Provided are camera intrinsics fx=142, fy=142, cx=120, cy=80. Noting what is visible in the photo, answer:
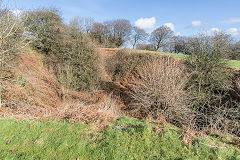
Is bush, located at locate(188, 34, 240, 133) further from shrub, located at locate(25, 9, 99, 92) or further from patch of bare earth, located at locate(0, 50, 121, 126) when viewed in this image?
shrub, located at locate(25, 9, 99, 92)

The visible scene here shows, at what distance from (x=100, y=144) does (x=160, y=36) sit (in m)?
35.2

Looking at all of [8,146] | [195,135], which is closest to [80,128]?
[8,146]

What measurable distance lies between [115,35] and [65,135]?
32.5 metres

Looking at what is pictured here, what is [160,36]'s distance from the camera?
35.3m

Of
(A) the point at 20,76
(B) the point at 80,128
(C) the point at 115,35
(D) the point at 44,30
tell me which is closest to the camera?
(B) the point at 80,128

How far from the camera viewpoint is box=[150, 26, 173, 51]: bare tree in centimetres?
3465

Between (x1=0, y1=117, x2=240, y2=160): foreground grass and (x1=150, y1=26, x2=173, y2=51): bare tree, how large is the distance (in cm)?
3196

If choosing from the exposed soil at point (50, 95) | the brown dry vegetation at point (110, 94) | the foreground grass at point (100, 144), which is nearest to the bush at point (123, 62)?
the brown dry vegetation at point (110, 94)

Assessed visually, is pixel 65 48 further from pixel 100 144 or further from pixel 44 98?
pixel 100 144

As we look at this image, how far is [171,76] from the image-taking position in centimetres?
798

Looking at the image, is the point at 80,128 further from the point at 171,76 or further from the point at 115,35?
the point at 115,35

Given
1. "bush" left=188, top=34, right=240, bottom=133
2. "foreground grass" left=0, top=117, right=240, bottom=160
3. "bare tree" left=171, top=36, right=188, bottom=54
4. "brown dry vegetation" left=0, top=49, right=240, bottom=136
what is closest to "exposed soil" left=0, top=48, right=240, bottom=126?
"brown dry vegetation" left=0, top=49, right=240, bottom=136

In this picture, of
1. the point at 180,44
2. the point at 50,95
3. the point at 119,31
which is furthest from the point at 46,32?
the point at 119,31

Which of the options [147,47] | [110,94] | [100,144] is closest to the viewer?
[100,144]
